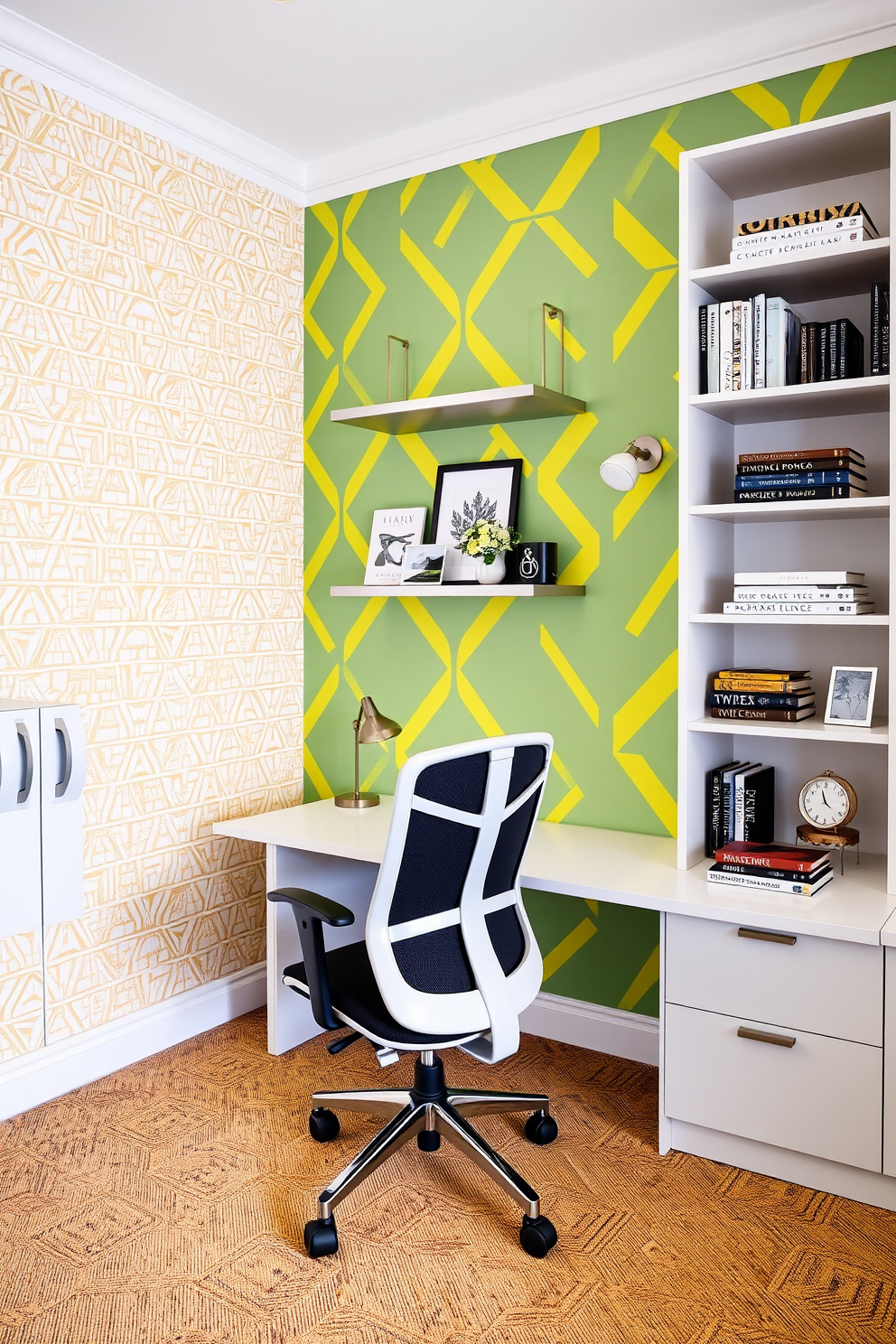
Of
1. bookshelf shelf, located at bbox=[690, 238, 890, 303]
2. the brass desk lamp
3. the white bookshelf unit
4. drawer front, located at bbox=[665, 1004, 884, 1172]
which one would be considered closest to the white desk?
drawer front, located at bbox=[665, 1004, 884, 1172]

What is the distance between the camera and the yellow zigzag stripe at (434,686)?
330cm

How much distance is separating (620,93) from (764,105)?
16.7 inches

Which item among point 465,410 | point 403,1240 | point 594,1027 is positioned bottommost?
point 403,1240

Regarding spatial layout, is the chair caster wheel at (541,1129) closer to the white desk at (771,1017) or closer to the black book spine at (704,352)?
the white desk at (771,1017)

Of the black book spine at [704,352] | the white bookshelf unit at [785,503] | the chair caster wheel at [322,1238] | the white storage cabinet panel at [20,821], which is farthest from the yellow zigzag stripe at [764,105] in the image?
the chair caster wheel at [322,1238]

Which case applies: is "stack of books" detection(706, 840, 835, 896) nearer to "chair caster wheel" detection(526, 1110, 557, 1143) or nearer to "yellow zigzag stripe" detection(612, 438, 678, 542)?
"chair caster wheel" detection(526, 1110, 557, 1143)

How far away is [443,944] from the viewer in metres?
2.11

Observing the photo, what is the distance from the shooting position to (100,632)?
2.88 m

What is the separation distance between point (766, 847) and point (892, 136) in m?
1.64

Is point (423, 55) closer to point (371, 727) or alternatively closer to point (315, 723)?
point (371, 727)

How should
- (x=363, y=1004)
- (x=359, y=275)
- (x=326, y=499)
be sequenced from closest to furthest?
(x=363, y=1004), (x=359, y=275), (x=326, y=499)

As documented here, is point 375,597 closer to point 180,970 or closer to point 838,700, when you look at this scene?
point 180,970

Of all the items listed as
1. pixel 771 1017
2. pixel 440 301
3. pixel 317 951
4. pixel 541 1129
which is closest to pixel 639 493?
pixel 440 301

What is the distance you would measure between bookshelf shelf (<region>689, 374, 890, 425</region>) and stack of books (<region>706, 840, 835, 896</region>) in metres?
1.08
